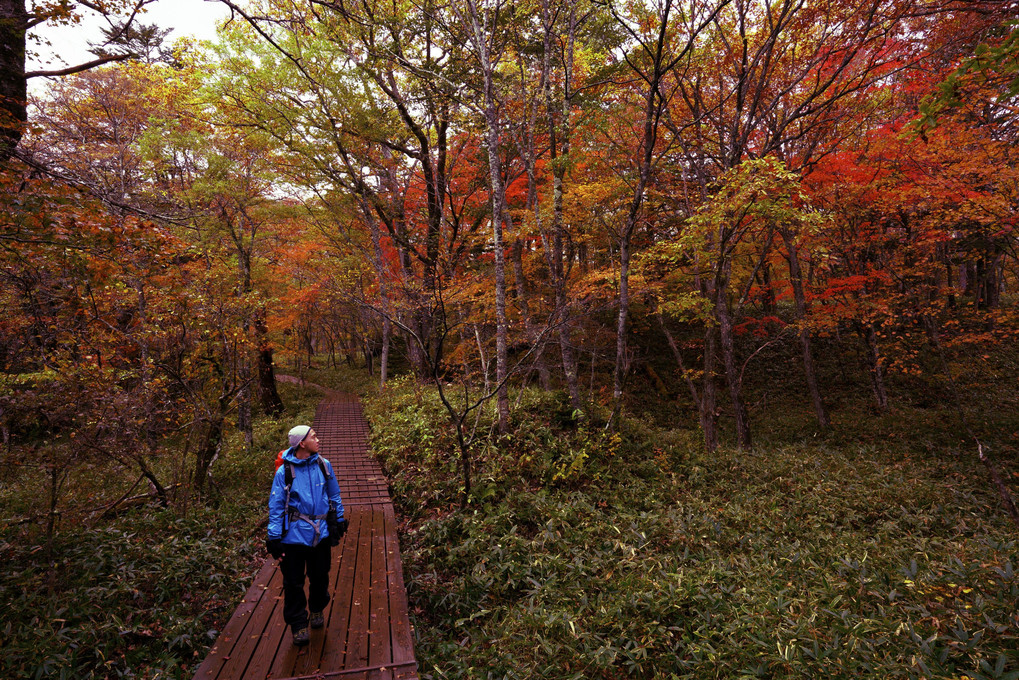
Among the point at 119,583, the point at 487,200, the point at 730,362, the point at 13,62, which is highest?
the point at 487,200

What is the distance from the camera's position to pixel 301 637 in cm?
422

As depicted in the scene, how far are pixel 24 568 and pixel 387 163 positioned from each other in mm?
14332

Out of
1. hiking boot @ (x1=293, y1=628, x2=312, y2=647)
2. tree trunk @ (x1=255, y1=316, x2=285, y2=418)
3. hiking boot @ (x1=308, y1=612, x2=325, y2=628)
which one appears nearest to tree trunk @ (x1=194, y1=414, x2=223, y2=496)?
hiking boot @ (x1=308, y1=612, x2=325, y2=628)

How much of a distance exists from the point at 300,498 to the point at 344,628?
1.46 meters

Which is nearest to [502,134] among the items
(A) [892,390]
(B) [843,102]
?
(B) [843,102]

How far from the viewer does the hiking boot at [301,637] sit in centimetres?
421

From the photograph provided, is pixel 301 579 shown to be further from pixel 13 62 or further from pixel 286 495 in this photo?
pixel 13 62

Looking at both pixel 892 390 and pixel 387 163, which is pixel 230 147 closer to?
pixel 387 163

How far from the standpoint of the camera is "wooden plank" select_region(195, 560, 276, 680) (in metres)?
3.90

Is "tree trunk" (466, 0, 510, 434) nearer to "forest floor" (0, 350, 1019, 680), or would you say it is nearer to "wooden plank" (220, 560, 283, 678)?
"forest floor" (0, 350, 1019, 680)

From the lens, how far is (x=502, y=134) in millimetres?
14047

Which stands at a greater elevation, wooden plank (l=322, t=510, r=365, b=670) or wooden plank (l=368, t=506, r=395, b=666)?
wooden plank (l=322, t=510, r=365, b=670)

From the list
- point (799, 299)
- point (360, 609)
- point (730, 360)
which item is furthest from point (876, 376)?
point (360, 609)

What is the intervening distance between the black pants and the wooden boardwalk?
254 millimetres
